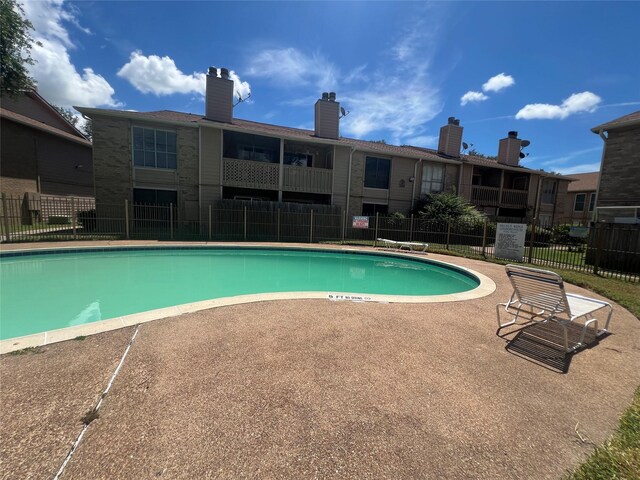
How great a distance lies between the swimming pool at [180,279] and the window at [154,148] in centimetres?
649

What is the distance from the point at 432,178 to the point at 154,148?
1877 cm

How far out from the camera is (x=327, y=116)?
2048 cm

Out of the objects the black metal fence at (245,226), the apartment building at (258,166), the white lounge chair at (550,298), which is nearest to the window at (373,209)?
the apartment building at (258,166)

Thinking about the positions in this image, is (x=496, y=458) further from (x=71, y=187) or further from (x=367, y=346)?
(x=71, y=187)

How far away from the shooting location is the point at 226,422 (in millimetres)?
2318

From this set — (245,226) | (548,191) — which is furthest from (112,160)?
(548,191)

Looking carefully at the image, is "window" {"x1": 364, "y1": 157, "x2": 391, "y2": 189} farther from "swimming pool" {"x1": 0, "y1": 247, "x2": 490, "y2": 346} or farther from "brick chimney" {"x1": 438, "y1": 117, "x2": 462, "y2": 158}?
"swimming pool" {"x1": 0, "y1": 247, "x2": 490, "y2": 346}

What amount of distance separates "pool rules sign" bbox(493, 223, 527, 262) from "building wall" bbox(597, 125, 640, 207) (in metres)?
7.53

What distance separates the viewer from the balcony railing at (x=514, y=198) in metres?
24.0

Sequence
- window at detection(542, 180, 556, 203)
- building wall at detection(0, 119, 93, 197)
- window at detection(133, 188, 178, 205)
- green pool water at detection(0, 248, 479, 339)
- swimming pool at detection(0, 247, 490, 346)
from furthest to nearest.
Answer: window at detection(542, 180, 556, 203), building wall at detection(0, 119, 93, 197), window at detection(133, 188, 178, 205), green pool water at detection(0, 248, 479, 339), swimming pool at detection(0, 247, 490, 346)

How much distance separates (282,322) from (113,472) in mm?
2630

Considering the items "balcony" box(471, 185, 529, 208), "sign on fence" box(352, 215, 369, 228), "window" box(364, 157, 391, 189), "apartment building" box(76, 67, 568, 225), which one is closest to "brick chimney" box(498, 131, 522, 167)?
"apartment building" box(76, 67, 568, 225)

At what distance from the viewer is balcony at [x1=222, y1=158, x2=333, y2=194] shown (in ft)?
57.3

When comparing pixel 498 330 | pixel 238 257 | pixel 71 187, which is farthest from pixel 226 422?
pixel 71 187
